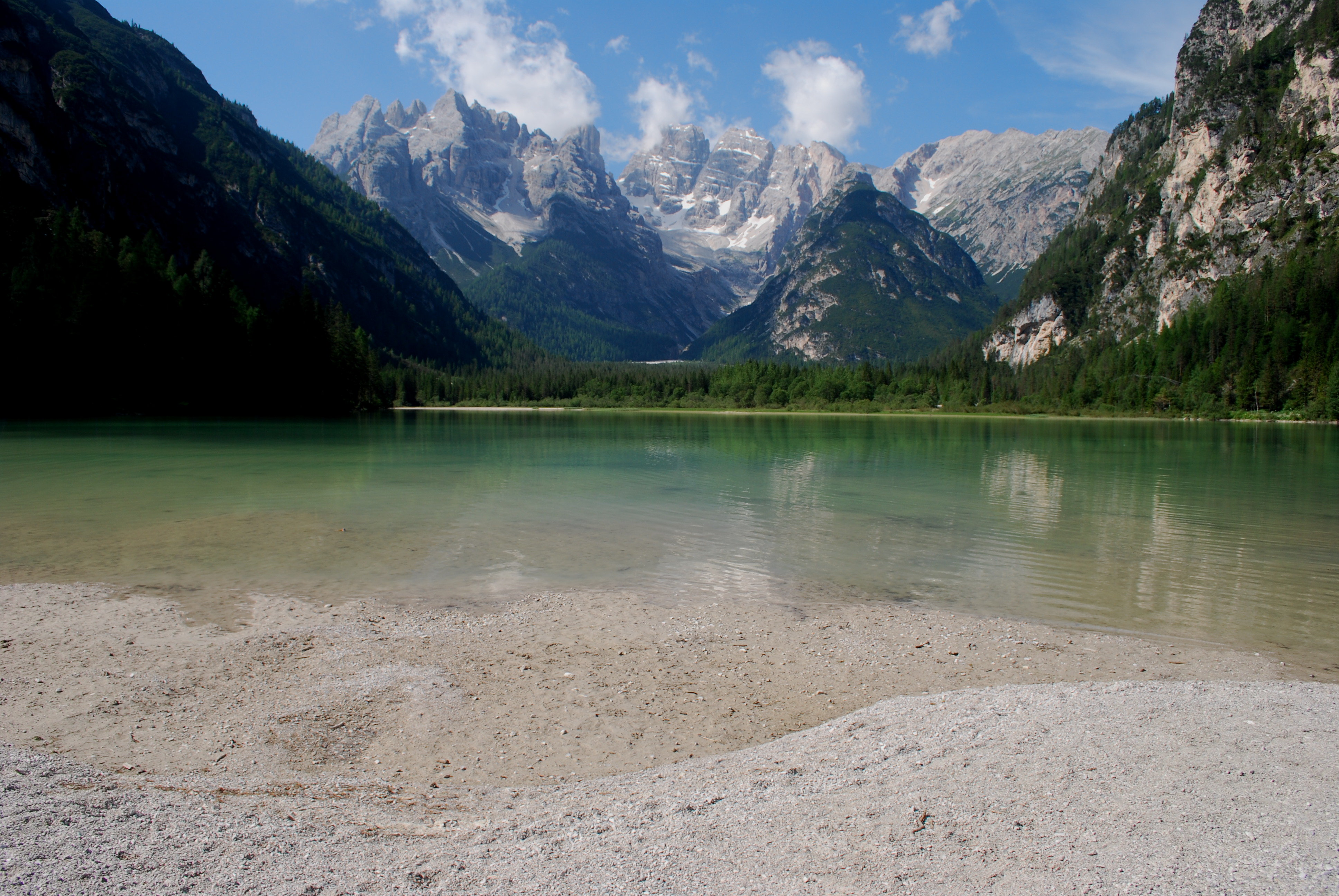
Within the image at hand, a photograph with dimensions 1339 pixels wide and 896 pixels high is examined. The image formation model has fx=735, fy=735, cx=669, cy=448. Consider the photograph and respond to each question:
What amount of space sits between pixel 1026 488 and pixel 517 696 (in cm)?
3112

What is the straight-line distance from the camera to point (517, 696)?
→ 381 inches

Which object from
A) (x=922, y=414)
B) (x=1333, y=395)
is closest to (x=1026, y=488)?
(x=1333, y=395)

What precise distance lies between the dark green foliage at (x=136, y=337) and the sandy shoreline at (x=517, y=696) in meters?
83.5

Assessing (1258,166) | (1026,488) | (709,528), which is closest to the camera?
(709,528)

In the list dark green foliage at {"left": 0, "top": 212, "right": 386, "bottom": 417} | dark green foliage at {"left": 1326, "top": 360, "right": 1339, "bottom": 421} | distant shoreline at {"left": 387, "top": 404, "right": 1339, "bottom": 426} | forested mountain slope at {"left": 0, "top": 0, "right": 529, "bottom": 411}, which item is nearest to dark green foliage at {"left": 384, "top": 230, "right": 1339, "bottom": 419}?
dark green foliage at {"left": 1326, "top": 360, "right": 1339, "bottom": 421}

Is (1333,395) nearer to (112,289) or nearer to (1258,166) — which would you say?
(1258,166)

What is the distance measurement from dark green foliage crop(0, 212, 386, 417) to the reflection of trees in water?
297ft

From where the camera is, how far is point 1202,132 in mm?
193500

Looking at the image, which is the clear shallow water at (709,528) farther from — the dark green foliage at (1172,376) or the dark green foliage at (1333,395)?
the dark green foliage at (1172,376)

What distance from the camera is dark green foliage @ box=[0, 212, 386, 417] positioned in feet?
253

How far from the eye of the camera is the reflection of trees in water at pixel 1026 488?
1027 inches

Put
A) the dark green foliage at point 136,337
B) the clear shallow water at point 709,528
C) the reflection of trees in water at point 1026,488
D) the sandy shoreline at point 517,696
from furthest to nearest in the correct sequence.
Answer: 1. the dark green foliage at point 136,337
2. the reflection of trees in water at point 1026,488
3. the clear shallow water at point 709,528
4. the sandy shoreline at point 517,696

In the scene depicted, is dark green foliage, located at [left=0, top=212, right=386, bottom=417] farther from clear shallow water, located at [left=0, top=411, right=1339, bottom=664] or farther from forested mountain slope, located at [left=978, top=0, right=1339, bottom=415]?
forested mountain slope, located at [left=978, top=0, right=1339, bottom=415]

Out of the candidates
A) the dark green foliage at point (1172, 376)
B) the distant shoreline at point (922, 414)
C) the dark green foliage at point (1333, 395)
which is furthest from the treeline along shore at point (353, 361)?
the distant shoreline at point (922, 414)
